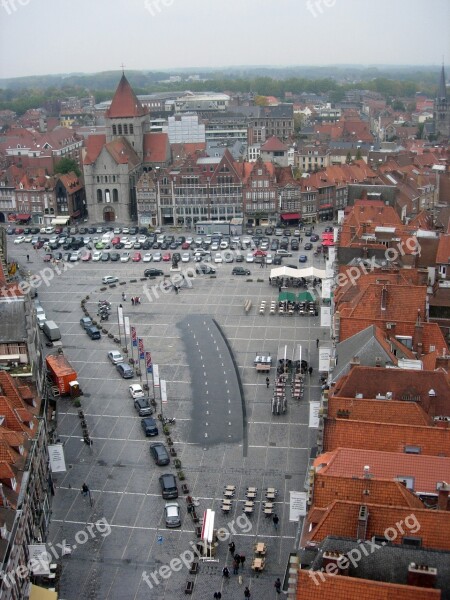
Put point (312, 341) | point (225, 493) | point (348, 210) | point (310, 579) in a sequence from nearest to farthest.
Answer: point (310, 579) → point (225, 493) → point (312, 341) → point (348, 210)

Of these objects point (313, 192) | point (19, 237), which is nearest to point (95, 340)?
point (19, 237)

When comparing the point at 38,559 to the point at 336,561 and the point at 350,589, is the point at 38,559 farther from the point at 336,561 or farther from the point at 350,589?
the point at 350,589

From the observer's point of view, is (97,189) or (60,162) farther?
(60,162)

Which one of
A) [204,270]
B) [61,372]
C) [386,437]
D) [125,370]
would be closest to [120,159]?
[204,270]

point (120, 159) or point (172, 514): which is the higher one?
point (120, 159)

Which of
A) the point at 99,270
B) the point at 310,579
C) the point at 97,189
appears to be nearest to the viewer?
the point at 310,579

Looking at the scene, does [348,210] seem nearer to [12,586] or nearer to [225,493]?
[225,493]
